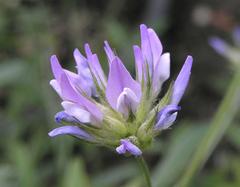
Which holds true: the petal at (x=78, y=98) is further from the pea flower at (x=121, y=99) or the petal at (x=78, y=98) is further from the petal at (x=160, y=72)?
the petal at (x=160, y=72)

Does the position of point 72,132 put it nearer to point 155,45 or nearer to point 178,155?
point 155,45

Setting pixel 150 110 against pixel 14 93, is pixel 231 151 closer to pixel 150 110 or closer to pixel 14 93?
pixel 14 93

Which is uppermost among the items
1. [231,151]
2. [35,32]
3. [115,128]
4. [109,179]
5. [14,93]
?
[115,128]

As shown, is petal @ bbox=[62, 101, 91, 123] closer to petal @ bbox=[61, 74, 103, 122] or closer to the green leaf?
petal @ bbox=[61, 74, 103, 122]

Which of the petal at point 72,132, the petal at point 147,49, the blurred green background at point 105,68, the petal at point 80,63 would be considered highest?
the petal at point 147,49

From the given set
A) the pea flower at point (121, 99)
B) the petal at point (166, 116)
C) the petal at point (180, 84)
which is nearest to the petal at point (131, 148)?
the pea flower at point (121, 99)

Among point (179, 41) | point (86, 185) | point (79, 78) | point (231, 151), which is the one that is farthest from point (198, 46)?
point (79, 78)

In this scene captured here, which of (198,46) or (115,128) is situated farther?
(198,46)
